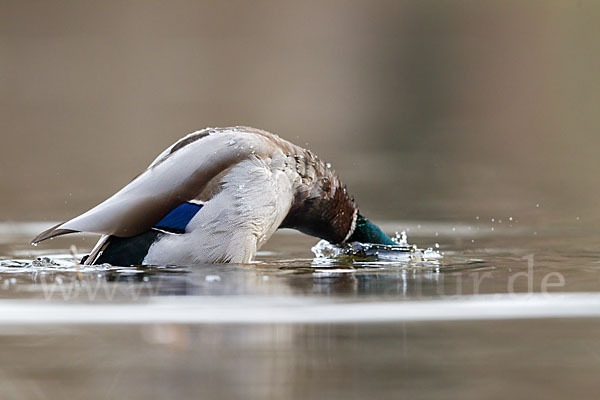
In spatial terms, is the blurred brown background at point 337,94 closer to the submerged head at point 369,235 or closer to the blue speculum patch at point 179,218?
the submerged head at point 369,235

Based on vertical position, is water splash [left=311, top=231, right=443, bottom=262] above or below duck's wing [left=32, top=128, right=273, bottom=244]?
below

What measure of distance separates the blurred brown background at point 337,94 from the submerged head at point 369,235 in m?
1.18

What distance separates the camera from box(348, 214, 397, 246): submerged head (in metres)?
6.23

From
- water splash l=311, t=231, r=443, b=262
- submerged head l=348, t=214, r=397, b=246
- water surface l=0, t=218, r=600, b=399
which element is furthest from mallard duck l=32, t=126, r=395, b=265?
submerged head l=348, t=214, r=397, b=246

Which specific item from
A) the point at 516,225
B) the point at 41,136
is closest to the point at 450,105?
the point at 41,136

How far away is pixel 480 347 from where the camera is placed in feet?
11.8

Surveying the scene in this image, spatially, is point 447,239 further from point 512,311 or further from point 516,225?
point 512,311

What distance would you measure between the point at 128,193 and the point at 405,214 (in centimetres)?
273

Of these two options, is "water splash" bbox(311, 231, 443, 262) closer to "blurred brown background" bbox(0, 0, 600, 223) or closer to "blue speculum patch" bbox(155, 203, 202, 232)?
"blue speculum patch" bbox(155, 203, 202, 232)

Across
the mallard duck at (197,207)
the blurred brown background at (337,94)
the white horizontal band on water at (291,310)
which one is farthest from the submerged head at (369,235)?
the white horizontal band on water at (291,310)

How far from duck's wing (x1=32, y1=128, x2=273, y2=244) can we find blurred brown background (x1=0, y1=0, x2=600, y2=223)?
2104 mm

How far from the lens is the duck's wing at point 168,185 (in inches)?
202

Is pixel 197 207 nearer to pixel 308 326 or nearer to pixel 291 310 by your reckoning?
pixel 291 310

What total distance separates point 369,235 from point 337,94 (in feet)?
36.5
